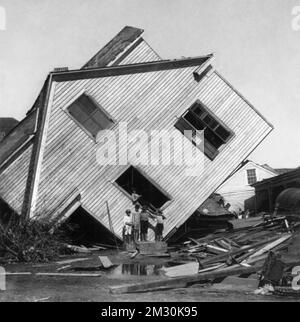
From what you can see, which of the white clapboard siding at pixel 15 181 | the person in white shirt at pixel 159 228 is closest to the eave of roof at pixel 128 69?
the white clapboard siding at pixel 15 181

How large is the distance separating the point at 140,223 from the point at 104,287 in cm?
777

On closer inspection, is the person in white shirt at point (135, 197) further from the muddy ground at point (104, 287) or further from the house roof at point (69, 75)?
the muddy ground at point (104, 287)

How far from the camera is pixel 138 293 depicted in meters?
7.45

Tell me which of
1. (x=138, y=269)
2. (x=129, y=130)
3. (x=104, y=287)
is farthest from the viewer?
(x=129, y=130)

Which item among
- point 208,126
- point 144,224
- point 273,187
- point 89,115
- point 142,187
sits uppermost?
point 89,115

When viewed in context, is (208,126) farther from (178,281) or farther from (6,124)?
(6,124)

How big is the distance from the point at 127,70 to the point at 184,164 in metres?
5.15

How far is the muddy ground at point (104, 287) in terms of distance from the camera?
7.07m

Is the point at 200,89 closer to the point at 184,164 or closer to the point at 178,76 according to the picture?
the point at 178,76

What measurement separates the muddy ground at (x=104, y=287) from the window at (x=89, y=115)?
7.01 m

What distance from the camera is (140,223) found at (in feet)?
53.0

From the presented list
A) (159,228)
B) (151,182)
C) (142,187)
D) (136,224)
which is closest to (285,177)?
(142,187)

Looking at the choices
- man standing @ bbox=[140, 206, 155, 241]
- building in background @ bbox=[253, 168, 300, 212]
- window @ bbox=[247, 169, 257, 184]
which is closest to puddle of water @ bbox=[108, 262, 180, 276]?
man standing @ bbox=[140, 206, 155, 241]

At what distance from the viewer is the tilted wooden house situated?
16.1 meters
